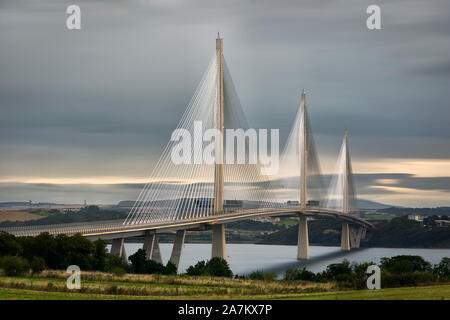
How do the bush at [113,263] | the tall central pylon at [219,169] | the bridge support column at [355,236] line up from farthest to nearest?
the bridge support column at [355,236]
the tall central pylon at [219,169]
the bush at [113,263]

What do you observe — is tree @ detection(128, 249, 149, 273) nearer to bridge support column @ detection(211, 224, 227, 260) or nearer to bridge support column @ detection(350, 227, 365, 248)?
bridge support column @ detection(211, 224, 227, 260)

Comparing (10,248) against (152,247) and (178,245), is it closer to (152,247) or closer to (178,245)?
(152,247)

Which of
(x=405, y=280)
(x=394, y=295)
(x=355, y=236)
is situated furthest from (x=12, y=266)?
(x=355, y=236)

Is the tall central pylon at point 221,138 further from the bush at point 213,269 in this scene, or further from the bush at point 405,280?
the bush at point 405,280

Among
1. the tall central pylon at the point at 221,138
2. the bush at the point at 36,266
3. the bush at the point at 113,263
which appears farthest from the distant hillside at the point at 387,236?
the bush at the point at 36,266
